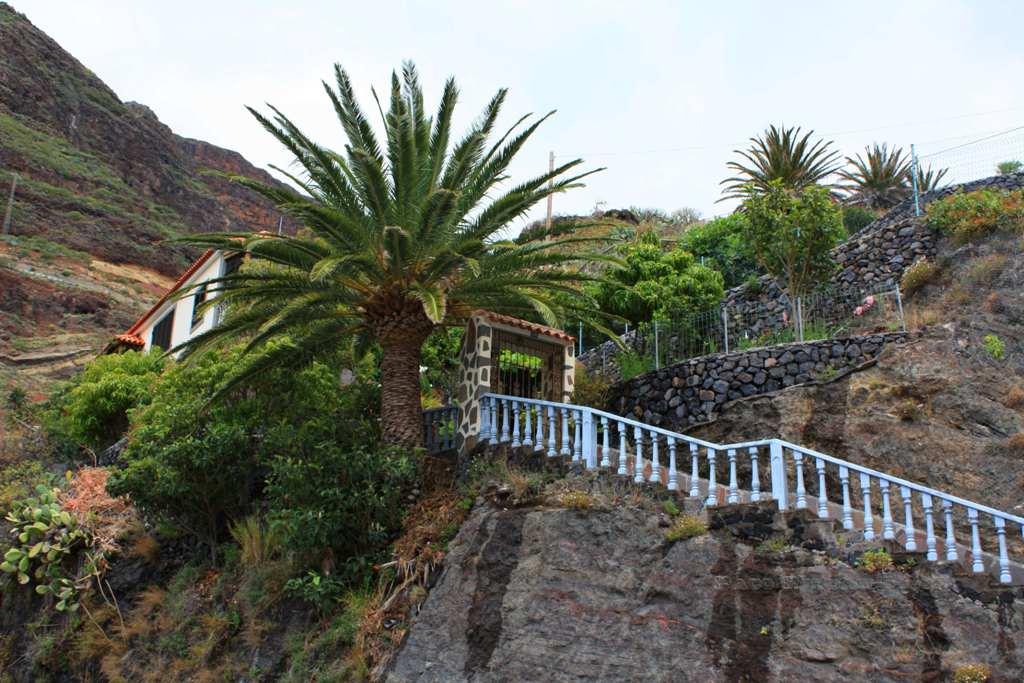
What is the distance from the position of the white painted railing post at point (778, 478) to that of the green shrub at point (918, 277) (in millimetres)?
9899

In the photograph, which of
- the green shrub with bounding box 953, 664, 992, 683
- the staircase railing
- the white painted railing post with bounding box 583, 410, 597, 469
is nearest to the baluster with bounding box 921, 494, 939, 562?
the staircase railing

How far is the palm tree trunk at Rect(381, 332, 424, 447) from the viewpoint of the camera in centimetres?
1548

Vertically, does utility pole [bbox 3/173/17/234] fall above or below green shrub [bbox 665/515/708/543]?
above

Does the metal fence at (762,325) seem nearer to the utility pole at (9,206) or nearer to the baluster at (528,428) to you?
the baluster at (528,428)

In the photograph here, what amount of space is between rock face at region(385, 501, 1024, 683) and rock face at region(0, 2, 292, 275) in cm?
5027

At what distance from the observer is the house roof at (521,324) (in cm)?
1594

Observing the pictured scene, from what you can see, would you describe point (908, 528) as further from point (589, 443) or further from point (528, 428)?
point (528, 428)

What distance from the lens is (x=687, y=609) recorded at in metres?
10.8

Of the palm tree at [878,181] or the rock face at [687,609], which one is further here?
the palm tree at [878,181]

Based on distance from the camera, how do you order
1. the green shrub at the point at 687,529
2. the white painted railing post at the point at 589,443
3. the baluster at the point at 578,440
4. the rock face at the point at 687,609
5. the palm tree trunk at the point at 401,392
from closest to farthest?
the rock face at the point at 687,609 < the green shrub at the point at 687,529 < the white painted railing post at the point at 589,443 < the baluster at the point at 578,440 < the palm tree trunk at the point at 401,392

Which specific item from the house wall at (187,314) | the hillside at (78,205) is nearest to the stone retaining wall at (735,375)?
the house wall at (187,314)

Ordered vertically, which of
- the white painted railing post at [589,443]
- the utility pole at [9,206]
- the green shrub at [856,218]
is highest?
the utility pole at [9,206]

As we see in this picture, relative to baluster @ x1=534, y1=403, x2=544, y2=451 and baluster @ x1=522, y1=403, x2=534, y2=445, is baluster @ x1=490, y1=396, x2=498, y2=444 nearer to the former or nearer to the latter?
baluster @ x1=522, y1=403, x2=534, y2=445

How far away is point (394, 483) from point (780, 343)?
7.93 m
